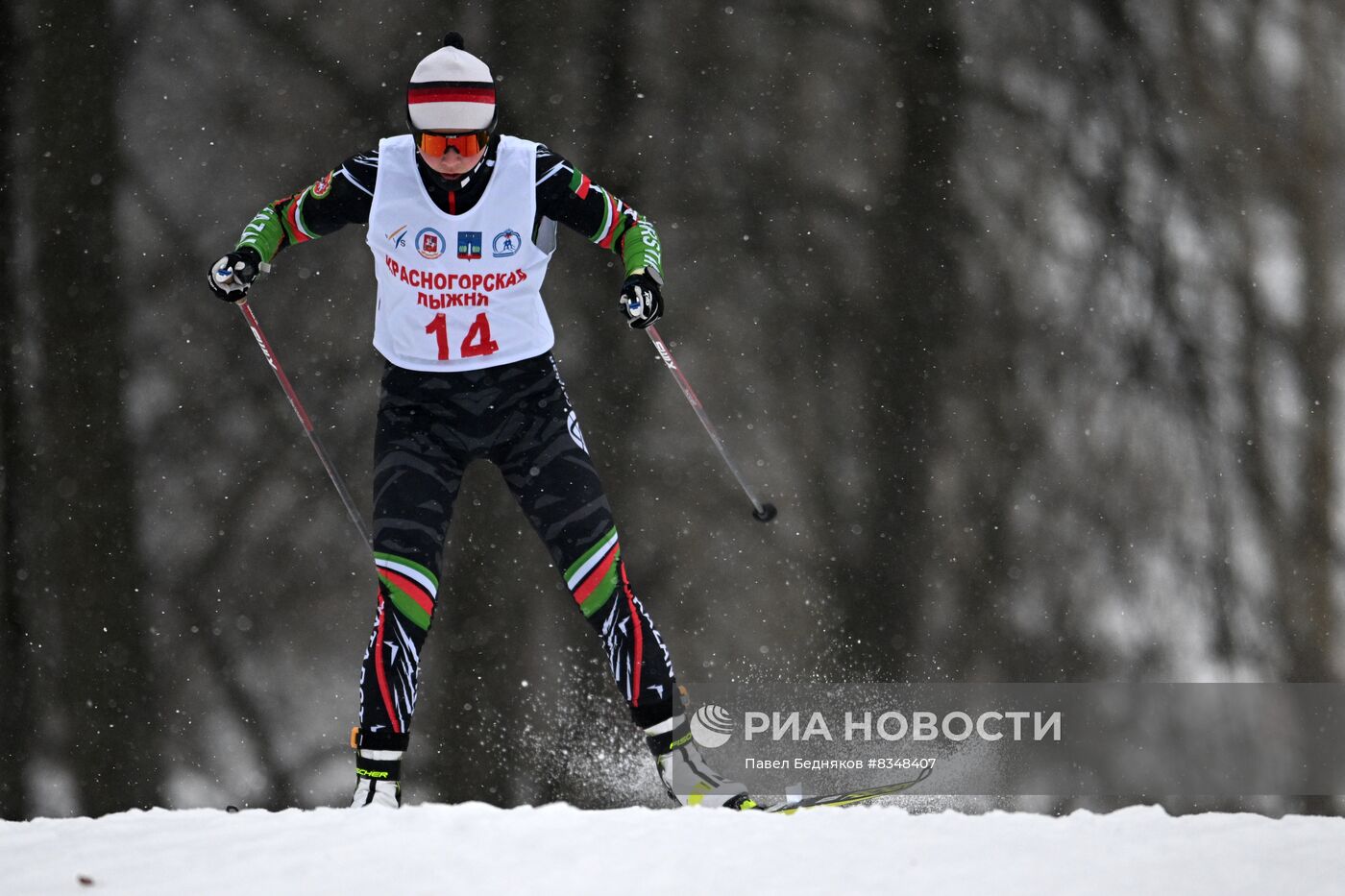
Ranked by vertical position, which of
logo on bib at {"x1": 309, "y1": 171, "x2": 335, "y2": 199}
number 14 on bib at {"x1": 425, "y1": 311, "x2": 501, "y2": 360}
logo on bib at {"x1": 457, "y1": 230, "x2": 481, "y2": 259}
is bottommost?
number 14 on bib at {"x1": 425, "y1": 311, "x2": 501, "y2": 360}

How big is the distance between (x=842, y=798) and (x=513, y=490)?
5.21 feet

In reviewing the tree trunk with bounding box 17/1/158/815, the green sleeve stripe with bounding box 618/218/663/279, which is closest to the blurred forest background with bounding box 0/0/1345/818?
the tree trunk with bounding box 17/1/158/815

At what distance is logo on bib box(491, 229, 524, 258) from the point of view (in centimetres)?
402

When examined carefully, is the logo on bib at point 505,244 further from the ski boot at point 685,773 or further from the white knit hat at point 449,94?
the ski boot at point 685,773

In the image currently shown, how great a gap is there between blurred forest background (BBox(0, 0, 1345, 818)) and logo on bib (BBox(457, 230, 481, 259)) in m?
3.01

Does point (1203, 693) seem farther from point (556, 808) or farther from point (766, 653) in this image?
point (556, 808)

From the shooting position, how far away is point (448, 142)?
3873 millimetres

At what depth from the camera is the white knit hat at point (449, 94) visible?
383 cm

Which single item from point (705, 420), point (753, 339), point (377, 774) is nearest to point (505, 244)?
point (705, 420)

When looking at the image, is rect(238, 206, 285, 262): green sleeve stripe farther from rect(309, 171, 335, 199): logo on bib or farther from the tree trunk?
the tree trunk

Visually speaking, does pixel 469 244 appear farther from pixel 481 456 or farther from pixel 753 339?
pixel 753 339

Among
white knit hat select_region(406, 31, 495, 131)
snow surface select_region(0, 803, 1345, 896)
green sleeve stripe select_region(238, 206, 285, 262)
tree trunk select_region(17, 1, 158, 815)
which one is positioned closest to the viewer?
snow surface select_region(0, 803, 1345, 896)

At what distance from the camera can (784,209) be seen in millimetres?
7262

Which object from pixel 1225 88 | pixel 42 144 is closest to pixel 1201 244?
pixel 1225 88
